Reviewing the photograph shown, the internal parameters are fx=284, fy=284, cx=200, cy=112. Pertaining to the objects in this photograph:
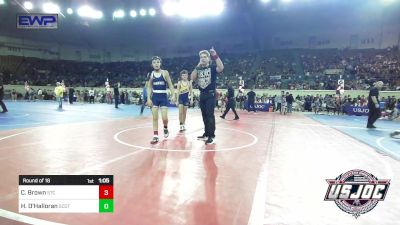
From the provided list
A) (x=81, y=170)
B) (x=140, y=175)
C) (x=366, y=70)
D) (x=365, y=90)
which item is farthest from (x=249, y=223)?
(x=366, y=70)

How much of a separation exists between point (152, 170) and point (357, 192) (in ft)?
9.71

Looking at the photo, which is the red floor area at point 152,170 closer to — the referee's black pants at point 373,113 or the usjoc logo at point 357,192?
the usjoc logo at point 357,192

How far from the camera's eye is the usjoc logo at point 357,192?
3039mm

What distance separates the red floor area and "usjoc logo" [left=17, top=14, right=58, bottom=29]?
855 centimetres

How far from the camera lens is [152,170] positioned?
15.3 ft

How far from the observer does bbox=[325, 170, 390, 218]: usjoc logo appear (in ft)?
9.97

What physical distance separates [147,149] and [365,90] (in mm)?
23140

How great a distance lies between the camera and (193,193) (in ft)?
12.1

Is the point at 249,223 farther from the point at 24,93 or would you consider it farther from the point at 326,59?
the point at 24,93

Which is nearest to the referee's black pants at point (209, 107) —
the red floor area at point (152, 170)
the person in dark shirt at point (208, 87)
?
the person in dark shirt at point (208, 87)

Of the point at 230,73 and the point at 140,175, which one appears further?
the point at 230,73
